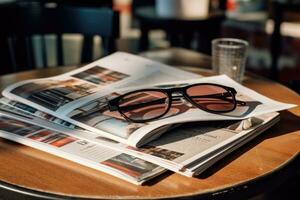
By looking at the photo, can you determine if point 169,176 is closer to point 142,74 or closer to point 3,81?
point 142,74

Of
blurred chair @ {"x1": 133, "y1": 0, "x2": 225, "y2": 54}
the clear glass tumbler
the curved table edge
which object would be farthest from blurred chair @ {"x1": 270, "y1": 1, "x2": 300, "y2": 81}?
the curved table edge

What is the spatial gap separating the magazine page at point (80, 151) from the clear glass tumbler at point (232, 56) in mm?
445

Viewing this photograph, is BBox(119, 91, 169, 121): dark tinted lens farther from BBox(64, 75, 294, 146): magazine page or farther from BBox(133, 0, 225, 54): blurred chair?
BBox(133, 0, 225, 54): blurred chair

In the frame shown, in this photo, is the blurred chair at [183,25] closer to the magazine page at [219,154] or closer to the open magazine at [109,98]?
the open magazine at [109,98]

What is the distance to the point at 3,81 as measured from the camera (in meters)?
1.06

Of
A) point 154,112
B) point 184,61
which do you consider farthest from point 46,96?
point 184,61

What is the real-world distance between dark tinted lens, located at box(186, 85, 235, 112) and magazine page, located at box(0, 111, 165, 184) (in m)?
0.17

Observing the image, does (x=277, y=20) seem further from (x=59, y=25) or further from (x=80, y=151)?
(x=80, y=151)

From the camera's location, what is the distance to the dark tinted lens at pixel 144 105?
0.75 meters

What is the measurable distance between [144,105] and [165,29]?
1.55m

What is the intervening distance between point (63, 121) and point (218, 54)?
0.43m

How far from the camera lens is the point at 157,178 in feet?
2.11

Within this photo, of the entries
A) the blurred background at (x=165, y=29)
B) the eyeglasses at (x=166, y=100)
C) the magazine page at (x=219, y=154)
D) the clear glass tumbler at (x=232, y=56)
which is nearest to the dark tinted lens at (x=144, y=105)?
the eyeglasses at (x=166, y=100)

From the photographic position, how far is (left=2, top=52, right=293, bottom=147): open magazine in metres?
0.73
